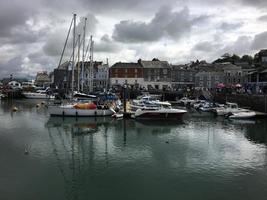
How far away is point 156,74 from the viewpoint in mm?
110000

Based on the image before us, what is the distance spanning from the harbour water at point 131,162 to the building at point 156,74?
69.1 meters

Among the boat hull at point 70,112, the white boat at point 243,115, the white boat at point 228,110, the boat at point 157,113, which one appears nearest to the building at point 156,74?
the white boat at point 228,110

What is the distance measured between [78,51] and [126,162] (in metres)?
34.8

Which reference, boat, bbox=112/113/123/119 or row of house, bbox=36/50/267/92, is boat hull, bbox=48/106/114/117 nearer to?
boat, bbox=112/113/123/119

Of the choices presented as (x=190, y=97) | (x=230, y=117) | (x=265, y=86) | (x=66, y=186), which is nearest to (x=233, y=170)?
(x=66, y=186)

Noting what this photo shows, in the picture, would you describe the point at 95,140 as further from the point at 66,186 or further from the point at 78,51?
the point at 78,51

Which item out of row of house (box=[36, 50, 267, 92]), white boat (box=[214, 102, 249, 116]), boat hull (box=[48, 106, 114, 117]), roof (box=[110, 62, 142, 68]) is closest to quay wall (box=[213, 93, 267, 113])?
white boat (box=[214, 102, 249, 116])

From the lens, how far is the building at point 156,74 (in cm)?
10956

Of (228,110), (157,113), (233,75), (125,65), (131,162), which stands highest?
(125,65)

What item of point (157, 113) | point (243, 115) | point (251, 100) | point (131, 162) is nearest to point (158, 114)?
point (157, 113)

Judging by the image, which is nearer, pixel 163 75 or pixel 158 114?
pixel 158 114

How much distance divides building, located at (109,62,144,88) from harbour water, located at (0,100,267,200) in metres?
67.5

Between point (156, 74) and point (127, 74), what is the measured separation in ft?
33.4

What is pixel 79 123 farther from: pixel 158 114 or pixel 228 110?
pixel 228 110
